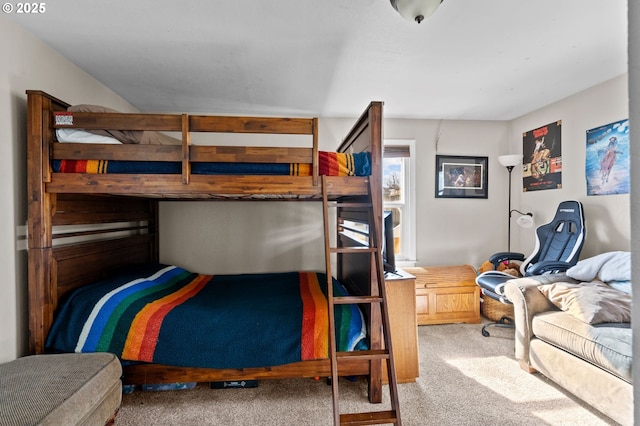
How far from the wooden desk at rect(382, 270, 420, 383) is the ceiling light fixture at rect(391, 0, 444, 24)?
1.71 metres

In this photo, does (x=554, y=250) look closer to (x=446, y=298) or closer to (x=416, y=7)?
(x=446, y=298)

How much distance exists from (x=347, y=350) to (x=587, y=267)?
6.94 ft

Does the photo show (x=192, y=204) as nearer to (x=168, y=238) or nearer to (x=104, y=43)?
(x=168, y=238)

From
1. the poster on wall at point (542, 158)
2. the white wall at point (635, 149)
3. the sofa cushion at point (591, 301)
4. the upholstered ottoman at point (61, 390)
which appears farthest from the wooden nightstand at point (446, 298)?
the white wall at point (635, 149)

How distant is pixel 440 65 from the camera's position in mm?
2498

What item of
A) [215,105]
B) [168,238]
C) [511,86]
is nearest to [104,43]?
[215,105]

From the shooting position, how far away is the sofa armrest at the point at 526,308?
7.99ft

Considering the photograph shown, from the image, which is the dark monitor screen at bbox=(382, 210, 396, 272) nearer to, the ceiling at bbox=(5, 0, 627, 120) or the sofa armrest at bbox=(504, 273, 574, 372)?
the sofa armrest at bbox=(504, 273, 574, 372)

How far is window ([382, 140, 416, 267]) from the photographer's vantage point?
12.6 ft

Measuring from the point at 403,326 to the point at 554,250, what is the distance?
6.19ft

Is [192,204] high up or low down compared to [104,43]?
down

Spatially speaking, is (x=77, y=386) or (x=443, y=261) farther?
(x=443, y=261)

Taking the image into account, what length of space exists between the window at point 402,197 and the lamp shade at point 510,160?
1.02 meters

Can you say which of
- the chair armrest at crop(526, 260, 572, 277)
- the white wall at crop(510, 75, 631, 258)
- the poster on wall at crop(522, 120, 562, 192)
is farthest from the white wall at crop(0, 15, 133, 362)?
the poster on wall at crop(522, 120, 562, 192)
